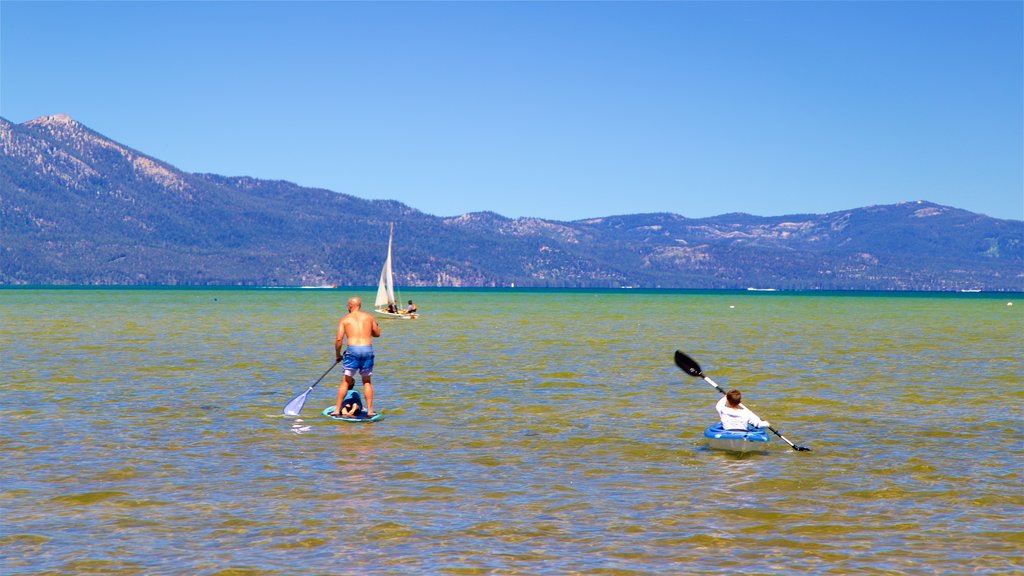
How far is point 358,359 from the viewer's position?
2634 centimetres

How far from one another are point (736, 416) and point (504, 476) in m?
5.13

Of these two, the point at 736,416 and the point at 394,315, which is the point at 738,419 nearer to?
the point at 736,416

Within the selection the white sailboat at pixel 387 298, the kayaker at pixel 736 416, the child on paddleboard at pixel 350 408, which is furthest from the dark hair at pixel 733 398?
the white sailboat at pixel 387 298

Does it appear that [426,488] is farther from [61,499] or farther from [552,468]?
[61,499]

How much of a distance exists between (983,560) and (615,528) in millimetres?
4598

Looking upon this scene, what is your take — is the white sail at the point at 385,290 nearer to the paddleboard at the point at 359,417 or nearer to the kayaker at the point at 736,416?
the paddleboard at the point at 359,417

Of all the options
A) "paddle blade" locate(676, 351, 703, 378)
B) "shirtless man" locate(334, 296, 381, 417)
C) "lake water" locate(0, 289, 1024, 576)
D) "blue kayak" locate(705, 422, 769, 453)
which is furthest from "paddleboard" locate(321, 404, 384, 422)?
"blue kayak" locate(705, 422, 769, 453)

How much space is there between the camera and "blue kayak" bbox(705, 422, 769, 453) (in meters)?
22.4

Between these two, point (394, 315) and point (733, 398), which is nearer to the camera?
point (733, 398)

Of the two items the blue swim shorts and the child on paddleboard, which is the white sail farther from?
the blue swim shorts

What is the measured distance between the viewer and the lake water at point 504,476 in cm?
1471

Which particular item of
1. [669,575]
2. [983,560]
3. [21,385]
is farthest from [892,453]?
[21,385]

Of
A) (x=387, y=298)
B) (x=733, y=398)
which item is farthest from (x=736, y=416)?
(x=387, y=298)

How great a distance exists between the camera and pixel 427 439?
960 inches
